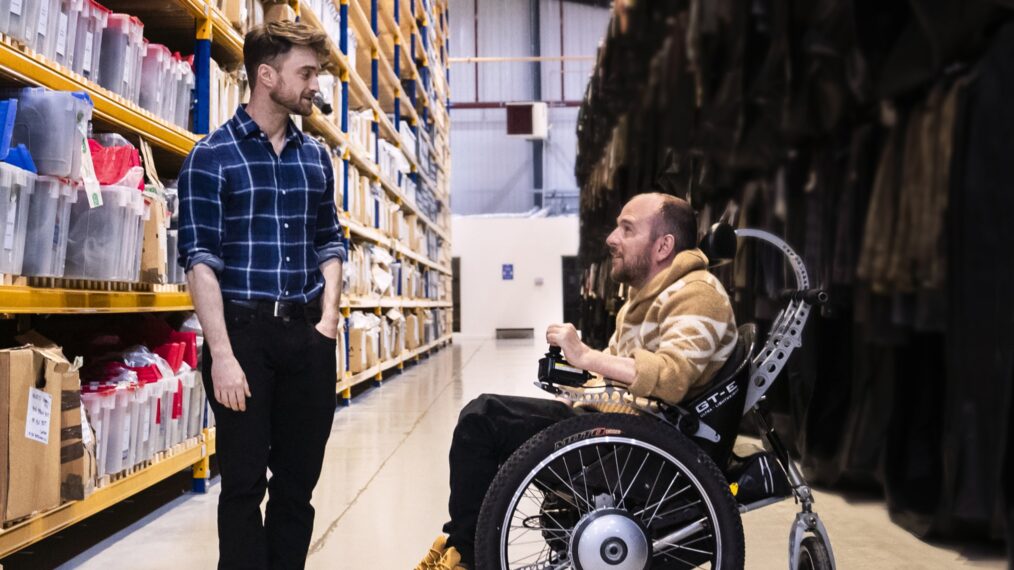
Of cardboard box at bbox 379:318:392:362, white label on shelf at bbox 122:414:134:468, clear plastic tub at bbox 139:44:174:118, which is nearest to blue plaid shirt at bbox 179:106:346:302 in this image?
white label on shelf at bbox 122:414:134:468

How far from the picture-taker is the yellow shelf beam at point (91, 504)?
6.62 ft

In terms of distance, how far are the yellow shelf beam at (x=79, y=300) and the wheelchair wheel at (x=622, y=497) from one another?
1260 mm

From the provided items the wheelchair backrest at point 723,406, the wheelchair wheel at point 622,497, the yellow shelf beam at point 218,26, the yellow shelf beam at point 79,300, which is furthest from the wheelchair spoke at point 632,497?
the yellow shelf beam at point 218,26

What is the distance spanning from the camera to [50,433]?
81.6 inches

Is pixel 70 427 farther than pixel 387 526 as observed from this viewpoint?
No

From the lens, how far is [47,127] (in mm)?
2088

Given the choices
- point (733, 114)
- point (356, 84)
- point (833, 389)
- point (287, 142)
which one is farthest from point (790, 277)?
point (356, 84)

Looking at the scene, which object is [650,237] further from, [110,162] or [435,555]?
[110,162]

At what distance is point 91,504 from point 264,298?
41.7 inches

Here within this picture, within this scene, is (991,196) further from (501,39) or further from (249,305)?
(501,39)

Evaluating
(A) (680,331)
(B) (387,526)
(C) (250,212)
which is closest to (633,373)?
(A) (680,331)

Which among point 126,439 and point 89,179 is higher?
point 89,179

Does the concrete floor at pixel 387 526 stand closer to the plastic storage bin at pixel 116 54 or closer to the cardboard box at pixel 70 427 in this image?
the cardboard box at pixel 70 427

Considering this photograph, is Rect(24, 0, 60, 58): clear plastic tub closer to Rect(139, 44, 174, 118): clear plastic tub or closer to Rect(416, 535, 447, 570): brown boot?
Rect(139, 44, 174, 118): clear plastic tub
